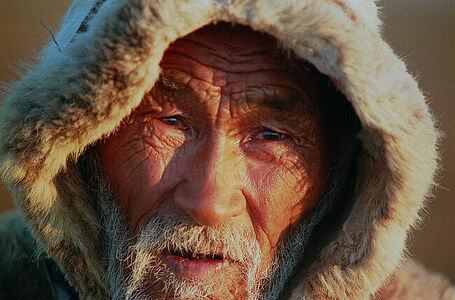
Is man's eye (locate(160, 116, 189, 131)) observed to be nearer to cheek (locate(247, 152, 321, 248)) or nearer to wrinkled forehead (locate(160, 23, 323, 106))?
wrinkled forehead (locate(160, 23, 323, 106))

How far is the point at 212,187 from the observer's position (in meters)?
2.27

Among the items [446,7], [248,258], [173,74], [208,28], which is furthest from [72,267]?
[446,7]

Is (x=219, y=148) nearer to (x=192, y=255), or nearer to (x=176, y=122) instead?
(x=176, y=122)

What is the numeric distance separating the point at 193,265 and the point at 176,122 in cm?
54

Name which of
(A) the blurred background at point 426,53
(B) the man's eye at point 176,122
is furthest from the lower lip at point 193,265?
(A) the blurred background at point 426,53

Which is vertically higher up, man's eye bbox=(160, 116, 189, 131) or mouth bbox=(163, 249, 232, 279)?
man's eye bbox=(160, 116, 189, 131)

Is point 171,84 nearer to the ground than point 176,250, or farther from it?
farther from it

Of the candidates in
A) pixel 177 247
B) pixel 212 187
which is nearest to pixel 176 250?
pixel 177 247

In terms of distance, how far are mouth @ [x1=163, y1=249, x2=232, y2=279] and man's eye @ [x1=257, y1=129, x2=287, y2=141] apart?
474 mm

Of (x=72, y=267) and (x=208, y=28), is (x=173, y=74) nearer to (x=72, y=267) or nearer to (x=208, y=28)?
(x=208, y=28)

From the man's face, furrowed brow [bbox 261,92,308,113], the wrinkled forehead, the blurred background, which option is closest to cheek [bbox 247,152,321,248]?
the man's face

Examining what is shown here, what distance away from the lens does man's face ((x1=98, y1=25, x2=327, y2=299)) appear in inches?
91.8

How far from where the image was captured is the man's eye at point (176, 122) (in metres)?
2.43

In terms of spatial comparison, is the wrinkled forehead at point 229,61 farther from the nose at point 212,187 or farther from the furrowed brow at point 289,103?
the nose at point 212,187
